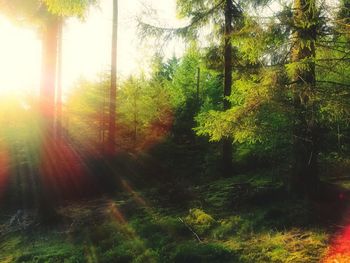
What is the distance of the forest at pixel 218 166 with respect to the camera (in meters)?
8.10

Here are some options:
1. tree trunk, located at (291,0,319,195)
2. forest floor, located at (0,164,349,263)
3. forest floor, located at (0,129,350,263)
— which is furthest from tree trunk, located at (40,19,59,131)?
tree trunk, located at (291,0,319,195)

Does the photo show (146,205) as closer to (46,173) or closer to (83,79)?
(46,173)

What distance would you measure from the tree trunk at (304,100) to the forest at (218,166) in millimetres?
32

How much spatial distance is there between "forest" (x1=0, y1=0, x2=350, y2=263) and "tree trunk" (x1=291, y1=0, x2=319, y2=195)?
32 mm

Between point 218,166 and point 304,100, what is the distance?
9.87m

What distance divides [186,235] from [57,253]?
3322 millimetres

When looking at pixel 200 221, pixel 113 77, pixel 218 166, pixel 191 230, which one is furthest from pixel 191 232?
pixel 113 77

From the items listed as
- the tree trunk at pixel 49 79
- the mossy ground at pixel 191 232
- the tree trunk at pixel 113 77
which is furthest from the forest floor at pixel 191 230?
the tree trunk at pixel 113 77

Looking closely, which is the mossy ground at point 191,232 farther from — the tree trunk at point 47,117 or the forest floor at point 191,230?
the tree trunk at point 47,117

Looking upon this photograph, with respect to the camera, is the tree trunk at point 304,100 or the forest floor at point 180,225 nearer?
the forest floor at point 180,225

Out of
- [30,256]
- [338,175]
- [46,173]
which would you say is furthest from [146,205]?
[338,175]

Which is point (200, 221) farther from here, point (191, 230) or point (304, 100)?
point (304, 100)

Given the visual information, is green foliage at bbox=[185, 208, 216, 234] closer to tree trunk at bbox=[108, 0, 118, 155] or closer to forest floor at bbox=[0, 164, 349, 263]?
forest floor at bbox=[0, 164, 349, 263]

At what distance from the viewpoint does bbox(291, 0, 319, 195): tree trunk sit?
8.00 m
